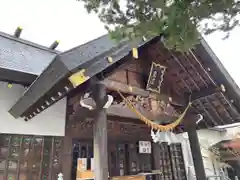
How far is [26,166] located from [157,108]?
10.3 ft

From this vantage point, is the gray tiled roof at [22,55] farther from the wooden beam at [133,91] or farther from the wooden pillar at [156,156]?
the wooden pillar at [156,156]

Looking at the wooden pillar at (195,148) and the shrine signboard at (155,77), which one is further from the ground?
the shrine signboard at (155,77)

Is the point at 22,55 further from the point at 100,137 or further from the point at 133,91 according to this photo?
the point at 100,137

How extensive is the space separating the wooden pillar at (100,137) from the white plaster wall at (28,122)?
1.46 m

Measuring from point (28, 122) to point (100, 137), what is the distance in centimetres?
183

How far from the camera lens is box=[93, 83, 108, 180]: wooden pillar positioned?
2.86m

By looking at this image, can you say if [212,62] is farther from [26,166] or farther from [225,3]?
[26,166]

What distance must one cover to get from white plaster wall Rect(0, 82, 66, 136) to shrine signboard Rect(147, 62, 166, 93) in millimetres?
1989

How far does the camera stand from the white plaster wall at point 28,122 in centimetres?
384

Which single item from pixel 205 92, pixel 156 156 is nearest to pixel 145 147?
pixel 156 156

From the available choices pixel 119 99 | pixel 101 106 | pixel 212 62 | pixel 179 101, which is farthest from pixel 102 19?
pixel 179 101

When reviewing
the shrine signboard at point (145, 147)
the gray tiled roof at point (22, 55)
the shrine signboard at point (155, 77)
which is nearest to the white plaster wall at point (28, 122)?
the gray tiled roof at point (22, 55)

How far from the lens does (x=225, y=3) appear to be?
1757 mm

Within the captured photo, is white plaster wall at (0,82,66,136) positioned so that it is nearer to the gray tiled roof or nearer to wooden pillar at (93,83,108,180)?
the gray tiled roof
